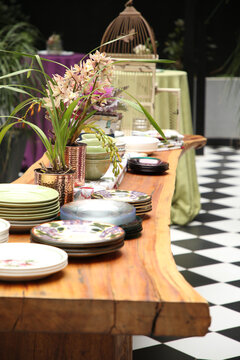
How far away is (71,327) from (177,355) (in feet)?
4.81

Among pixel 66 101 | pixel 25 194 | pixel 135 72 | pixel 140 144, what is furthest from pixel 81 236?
pixel 135 72

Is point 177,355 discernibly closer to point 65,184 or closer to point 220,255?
point 65,184

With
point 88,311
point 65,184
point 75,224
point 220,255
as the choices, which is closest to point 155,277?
point 88,311

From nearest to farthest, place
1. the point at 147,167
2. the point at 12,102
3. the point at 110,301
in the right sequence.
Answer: the point at 110,301
the point at 147,167
the point at 12,102

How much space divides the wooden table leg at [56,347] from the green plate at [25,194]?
430mm

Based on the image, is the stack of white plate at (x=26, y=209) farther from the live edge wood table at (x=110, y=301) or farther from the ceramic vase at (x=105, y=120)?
the ceramic vase at (x=105, y=120)

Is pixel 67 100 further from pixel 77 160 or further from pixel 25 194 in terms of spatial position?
pixel 25 194

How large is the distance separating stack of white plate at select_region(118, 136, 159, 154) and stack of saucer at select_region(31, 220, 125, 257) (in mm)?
1408

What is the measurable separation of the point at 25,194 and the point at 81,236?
30cm

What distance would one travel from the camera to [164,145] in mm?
3252

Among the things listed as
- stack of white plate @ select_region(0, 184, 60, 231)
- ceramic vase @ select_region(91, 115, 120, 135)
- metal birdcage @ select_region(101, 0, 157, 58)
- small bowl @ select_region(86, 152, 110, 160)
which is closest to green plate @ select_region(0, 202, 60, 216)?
stack of white plate @ select_region(0, 184, 60, 231)

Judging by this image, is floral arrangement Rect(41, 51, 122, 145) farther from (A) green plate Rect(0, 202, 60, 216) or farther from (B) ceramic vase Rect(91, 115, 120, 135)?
(B) ceramic vase Rect(91, 115, 120, 135)

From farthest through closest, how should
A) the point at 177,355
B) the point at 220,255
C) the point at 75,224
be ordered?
the point at 220,255
the point at 177,355
the point at 75,224

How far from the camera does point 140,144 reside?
3.06 meters
